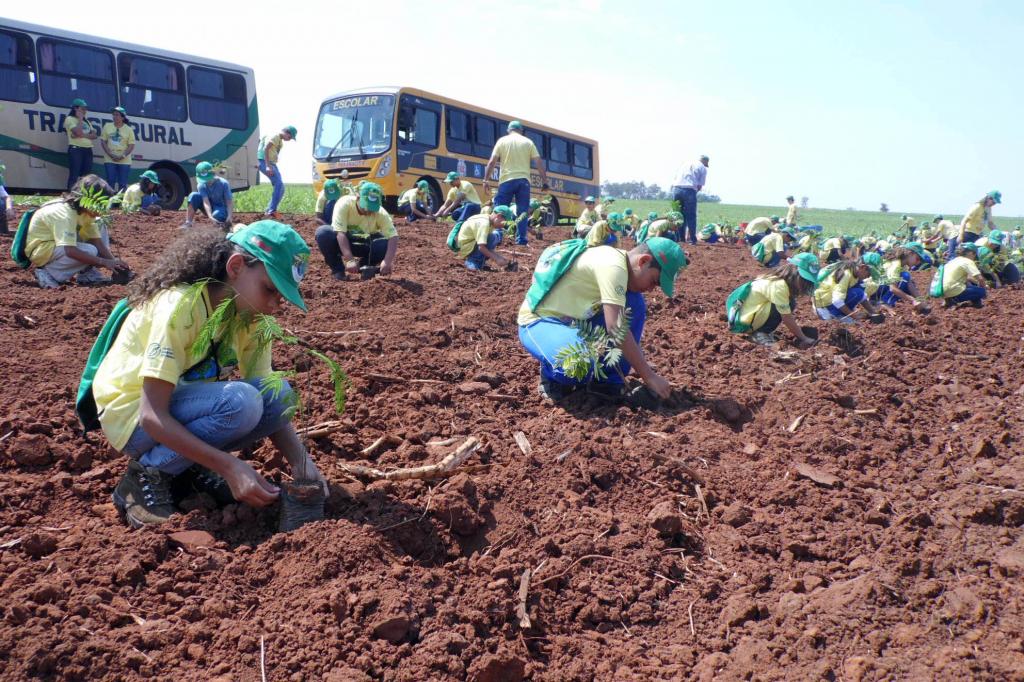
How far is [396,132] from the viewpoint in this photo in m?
14.2

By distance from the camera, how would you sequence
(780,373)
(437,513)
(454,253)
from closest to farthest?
(437,513) → (780,373) → (454,253)

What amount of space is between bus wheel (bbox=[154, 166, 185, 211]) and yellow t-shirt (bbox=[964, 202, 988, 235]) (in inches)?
572

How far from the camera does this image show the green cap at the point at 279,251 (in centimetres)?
242

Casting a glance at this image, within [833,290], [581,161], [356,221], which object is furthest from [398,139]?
[833,290]

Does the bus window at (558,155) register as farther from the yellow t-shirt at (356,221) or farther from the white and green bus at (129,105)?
the yellow t-shirt at (356,221)

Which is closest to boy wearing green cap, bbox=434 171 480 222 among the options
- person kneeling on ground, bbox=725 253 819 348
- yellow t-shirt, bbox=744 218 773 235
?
yellow t-shirt, bbox=744 218 773 235

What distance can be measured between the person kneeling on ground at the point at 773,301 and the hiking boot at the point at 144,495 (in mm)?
4499

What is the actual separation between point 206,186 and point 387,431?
7937mm

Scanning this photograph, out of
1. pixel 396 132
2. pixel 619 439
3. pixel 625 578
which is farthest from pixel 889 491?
pixel 396 132

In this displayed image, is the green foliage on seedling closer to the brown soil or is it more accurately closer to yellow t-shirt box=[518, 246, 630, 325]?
yellow t-shirt box=[518, 246, 630, 325]

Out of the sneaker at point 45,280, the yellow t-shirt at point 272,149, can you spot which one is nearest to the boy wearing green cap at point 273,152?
the yellow t-shirt at point 272,149

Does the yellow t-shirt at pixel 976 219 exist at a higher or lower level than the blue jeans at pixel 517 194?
lower

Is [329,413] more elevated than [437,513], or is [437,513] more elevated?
[329,413]

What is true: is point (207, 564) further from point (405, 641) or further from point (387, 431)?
point (387, 431)
